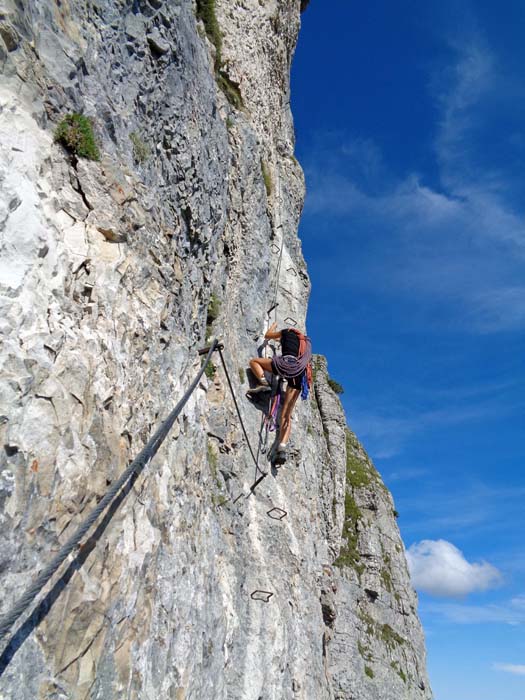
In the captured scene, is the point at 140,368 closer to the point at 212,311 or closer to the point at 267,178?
the point at 212,311

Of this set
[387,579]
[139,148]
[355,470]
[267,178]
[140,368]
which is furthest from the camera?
[355,470]

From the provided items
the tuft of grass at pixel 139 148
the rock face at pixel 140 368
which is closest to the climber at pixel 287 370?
the rock face at pixel 140 368

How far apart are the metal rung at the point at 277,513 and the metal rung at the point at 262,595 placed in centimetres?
178

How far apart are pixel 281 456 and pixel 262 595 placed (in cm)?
334

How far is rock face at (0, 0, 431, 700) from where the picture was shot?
4938mm

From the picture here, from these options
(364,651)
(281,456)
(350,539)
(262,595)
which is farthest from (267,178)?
(364,651)

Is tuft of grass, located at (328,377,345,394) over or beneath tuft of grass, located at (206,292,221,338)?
over

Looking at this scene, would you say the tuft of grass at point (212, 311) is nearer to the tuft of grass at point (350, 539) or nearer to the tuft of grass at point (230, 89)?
the tuft of grass at point (230, 89)

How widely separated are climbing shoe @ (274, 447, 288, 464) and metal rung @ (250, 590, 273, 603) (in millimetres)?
3242

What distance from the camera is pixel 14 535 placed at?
444cm

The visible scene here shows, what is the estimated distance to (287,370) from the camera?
13055mm

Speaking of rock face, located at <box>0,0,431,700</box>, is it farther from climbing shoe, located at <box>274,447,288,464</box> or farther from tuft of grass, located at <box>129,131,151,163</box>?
climbing shoe, located at <box>274,447,288,464</box>

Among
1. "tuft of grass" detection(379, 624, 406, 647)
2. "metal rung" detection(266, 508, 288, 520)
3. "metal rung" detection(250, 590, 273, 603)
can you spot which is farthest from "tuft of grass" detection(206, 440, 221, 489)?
"tuft of grass" detection(379, 624, 406, 647)

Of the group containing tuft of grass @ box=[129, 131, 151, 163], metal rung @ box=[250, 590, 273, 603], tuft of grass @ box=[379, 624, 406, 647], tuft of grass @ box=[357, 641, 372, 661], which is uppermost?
tuft of grass @ box=[379, 624, 406, 647]
